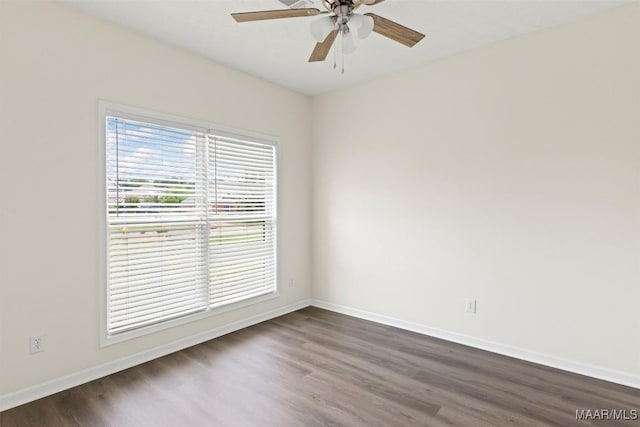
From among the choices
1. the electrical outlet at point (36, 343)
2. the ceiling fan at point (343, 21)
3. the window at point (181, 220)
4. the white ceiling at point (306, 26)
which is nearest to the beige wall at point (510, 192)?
the white ceiling at point (306, 26)

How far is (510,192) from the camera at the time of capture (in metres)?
2.87

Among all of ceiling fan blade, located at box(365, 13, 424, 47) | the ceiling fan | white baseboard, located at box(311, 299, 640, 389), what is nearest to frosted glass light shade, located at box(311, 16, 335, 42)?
the ceiling fan

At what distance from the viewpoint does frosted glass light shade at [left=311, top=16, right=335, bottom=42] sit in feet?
6.46

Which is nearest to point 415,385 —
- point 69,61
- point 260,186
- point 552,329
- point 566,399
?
point 566,399

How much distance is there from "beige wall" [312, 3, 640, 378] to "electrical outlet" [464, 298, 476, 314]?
5 cm

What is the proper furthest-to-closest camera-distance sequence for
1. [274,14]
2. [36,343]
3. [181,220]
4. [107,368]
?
[181,220], [107,368], [36,343], [274,14]

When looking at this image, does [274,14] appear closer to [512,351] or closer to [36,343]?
[36,343]

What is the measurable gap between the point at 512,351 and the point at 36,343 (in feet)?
12.2

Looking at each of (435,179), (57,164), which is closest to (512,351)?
(435,179)

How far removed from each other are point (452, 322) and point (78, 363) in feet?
10.5

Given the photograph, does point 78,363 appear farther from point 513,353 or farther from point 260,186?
point 513,353

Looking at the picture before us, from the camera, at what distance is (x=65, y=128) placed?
2357mm

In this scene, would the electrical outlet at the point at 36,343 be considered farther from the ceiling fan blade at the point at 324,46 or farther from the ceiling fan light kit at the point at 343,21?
the ceiling fan blade at the point at 324,46

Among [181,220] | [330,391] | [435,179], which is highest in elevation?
[435,179]
